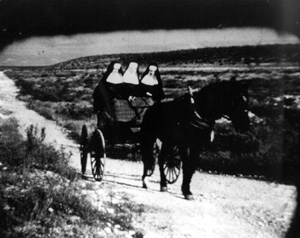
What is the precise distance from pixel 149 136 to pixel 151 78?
0.89 m

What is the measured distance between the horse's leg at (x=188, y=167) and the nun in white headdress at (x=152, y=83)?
36.9 inches

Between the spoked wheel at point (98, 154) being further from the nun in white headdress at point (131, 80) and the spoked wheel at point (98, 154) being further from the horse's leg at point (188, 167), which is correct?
the horse's leg at point (188, 167)

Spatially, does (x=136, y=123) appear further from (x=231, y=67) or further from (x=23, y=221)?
(x=23, y=221)

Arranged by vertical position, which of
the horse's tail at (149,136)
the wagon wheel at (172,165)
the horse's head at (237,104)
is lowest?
the wagon wheel at (172,165)

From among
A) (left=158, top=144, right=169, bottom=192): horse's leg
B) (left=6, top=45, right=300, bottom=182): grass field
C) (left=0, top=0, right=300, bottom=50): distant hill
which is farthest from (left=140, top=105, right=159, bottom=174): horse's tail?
(left=0, top=0, right=300, bottom=50): distant hill

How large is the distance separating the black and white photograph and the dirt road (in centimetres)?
2

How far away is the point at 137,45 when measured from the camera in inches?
199

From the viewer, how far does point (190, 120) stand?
176 inches

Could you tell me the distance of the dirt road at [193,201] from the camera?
14.1 feet

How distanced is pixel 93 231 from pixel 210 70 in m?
2.92

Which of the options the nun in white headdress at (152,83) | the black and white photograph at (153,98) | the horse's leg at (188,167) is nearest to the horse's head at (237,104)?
the black and white photograph at (153,98)

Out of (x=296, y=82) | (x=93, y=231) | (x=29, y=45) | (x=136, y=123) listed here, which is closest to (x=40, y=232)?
(x=93, y=231)

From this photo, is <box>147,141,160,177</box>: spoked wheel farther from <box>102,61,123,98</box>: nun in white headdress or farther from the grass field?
<box>102,61,123,98</box>: nun in white headdress

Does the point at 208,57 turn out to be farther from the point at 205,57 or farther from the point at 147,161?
the point at 147,161
